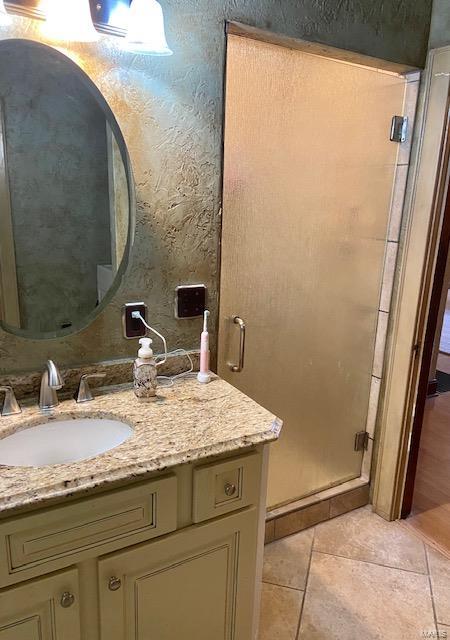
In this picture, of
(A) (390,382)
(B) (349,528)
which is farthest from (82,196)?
(B) (349,528)

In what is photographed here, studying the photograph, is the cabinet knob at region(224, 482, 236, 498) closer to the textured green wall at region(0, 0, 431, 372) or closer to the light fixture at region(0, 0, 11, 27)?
the textured green wall at region(0, 0, 431, 372)

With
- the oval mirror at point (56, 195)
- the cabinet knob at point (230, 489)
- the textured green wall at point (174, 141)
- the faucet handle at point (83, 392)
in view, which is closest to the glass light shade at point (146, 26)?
the textured green wall at point (174, 141)

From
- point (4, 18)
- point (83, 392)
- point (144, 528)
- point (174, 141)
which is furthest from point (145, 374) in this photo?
point (4, 18)

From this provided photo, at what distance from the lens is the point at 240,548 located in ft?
4.24

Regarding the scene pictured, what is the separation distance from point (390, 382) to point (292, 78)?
→ 1.28 metres

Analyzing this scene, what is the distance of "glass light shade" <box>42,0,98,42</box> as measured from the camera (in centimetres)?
119

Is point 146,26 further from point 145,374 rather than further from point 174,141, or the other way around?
point 145,374

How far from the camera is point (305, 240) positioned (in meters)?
1.87

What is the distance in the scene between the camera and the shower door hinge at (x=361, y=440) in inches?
89.8

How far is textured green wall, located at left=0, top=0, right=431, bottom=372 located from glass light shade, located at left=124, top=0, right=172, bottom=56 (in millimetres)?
61

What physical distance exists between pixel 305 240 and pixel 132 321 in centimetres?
75

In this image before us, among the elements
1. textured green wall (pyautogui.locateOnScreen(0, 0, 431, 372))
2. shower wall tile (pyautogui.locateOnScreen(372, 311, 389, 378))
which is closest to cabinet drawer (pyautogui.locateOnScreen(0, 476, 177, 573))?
textured green wall (pyautogui.locateOnScreen(0, 0, 431, 372))

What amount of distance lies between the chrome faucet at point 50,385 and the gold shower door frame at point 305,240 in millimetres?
603

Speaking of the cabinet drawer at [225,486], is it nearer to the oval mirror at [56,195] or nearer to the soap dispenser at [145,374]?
the soap dispenser at [145,374]
